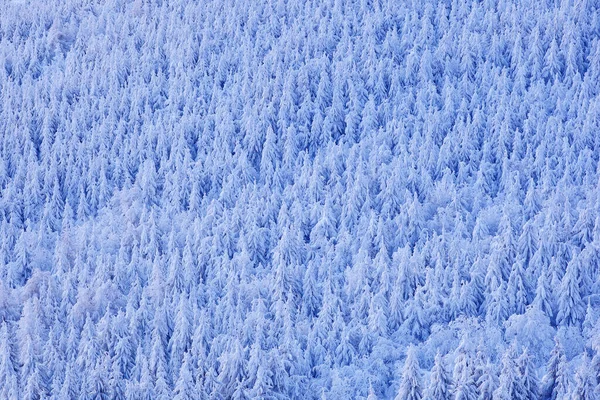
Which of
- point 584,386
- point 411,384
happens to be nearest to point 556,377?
point 584,386

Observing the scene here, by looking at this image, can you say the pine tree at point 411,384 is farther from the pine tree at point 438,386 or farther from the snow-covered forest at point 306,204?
the pine tree at point 438,386

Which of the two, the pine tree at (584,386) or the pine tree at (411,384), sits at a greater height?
the pine tree at (584,386)

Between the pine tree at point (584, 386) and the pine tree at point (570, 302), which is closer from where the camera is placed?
the pine tree at point (584, 386)

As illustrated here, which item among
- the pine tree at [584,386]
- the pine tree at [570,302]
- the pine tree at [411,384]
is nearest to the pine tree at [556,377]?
the pine tree at [584,386]

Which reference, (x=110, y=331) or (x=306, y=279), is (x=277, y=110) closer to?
(x=306, y=279)

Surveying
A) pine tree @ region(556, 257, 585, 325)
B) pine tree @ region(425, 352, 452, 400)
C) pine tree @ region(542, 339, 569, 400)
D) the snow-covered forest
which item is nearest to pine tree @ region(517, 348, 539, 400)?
the snow-covered forest

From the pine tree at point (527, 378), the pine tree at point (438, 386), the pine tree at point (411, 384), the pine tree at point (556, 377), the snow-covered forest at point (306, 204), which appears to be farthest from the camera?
the snow-covered forest at point (306, 204)

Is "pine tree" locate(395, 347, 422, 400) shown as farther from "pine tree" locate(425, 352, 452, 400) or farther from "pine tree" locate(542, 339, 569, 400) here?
"pine tree" locate(542, 339, 569, 400)

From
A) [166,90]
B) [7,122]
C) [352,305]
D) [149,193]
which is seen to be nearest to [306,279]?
[352,305]

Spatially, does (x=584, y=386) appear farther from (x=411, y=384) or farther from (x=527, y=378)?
(x=411, y=384)
